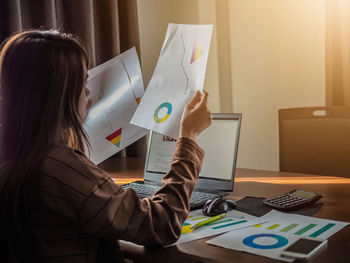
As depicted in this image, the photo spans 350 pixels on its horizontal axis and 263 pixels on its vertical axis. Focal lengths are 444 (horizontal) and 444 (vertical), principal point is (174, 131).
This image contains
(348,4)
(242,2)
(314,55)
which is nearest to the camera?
(348,4)

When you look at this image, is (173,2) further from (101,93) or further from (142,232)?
(142,232)

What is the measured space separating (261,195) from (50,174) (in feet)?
2.37

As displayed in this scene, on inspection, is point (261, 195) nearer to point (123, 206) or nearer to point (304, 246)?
point (304, 246)

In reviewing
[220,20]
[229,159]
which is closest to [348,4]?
[220,20]

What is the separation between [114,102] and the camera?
4.83ft

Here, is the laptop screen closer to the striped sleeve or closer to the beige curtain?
the striped sleeve

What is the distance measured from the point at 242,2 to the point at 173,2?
0.46 m

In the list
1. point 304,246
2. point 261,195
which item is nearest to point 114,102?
point 261,195

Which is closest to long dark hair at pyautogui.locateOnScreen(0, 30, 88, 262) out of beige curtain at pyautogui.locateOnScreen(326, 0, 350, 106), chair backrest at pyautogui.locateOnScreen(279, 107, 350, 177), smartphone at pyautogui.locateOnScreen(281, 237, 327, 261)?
smartphone at pyautogui.locateOnScreen(281, 237, 327, 261)

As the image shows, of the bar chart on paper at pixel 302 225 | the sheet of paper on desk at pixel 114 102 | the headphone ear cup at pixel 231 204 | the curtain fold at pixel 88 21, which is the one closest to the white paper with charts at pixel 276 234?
the bar chart on paper at pixel 302 225

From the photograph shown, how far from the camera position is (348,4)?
253 cm

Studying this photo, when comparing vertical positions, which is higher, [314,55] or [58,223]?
[314,55]

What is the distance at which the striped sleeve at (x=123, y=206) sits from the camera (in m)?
0.81

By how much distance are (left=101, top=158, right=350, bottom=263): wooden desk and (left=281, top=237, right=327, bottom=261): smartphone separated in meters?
0.01
